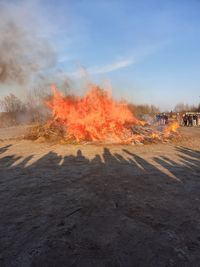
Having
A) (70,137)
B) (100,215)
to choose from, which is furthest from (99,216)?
(70,137)

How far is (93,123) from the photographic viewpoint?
16141 mm

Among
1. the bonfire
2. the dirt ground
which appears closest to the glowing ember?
the bonfire

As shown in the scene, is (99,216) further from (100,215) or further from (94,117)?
(94,117)

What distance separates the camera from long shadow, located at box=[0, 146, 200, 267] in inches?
131

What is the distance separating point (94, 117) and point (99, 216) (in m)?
11.8

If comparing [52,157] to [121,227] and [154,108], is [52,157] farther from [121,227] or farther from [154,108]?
[154,108]

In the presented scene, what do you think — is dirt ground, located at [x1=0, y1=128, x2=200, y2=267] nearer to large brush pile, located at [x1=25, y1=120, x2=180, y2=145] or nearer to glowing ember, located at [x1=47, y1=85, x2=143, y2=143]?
large brush pile, located at [x1=25, y1=120, x2=180, y2=145]

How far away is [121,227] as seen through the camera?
164 inches

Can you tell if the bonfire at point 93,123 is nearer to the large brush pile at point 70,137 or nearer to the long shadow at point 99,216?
the large brush pile at point 70,137

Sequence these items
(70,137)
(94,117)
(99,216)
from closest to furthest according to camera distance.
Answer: (99,216)
(70,137)
(94,117)

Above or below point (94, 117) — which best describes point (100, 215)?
below

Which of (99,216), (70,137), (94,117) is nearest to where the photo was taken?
(99,216)

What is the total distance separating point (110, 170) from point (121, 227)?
421cm

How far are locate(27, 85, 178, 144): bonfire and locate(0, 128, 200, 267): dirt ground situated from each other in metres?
6.66
